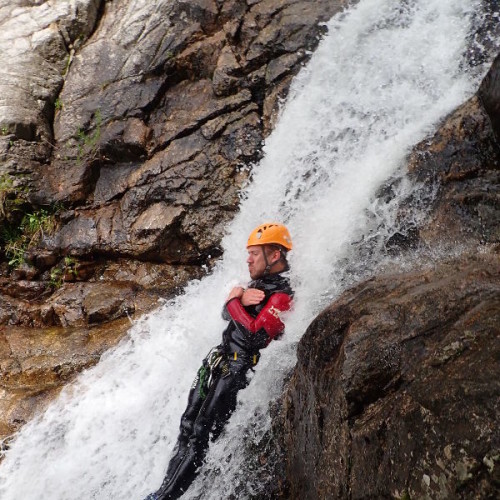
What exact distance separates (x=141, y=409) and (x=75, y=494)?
101cm

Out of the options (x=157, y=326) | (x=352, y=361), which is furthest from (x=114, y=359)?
(x=352, y=361)

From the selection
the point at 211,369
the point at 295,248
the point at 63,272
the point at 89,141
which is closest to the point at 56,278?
Answer: the point at 63,272

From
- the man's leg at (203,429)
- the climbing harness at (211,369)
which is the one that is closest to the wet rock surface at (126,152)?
the climbing harness at (211,369)

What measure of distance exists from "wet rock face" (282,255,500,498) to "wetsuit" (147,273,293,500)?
30.5 inches

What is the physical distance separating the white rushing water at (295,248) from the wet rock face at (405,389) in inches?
50.0

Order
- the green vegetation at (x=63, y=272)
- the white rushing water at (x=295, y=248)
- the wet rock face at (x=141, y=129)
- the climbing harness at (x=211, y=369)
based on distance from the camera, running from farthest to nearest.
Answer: the green vegetation at (x=63, y=272), the wet rock face at (x=141, y=129), the white rushing water at (x=295, y=248), the climbing harness at (x=211, y=369)

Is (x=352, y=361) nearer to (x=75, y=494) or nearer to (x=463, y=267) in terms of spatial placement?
(x=463, y=267)

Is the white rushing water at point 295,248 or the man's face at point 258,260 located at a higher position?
the man's face at point 258,260

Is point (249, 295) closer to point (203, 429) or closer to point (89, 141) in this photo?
point (203, 429)

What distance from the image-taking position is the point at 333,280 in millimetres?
4914

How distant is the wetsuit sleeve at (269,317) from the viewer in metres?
4.03

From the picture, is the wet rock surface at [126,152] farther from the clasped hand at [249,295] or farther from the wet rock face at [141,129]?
the clasped hand at [249,295]

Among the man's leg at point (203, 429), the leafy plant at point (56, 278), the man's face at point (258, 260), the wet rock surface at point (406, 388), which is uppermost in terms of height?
the wet rock surface at point (406, 388)

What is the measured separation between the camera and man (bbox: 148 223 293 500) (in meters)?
3.96
